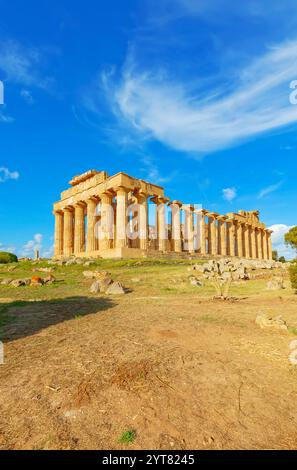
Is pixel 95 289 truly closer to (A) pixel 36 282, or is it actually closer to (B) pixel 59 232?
(A) pixel 36 282

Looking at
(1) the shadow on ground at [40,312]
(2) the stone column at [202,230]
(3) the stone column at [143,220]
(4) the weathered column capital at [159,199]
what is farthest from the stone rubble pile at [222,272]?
(2) the stone column at [202,230]

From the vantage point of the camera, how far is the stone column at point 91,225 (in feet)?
128

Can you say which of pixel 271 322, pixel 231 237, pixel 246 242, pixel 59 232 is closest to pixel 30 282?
pixel 271 322

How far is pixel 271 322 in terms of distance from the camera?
25.2 feet

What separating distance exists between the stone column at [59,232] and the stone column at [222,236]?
95.4 feet

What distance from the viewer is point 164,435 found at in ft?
10.6

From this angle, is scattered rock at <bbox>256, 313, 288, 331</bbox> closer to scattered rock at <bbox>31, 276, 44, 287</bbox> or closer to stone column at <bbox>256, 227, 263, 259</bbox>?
scattered rock at <bbox>31, 276, 44, 287</bbox>

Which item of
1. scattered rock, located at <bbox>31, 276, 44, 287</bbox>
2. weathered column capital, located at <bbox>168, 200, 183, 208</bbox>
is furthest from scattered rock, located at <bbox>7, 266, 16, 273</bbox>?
weathered column capital, located at <bbox>168, 200, 183, 208</bbox>

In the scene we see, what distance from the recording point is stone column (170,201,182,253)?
42.9 meters

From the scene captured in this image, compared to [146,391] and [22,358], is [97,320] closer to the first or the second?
[22,358]

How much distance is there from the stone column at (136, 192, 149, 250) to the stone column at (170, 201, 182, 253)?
279 inches

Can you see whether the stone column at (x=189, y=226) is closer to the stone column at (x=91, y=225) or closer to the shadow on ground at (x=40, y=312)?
the stone column at (x=91, y=225)

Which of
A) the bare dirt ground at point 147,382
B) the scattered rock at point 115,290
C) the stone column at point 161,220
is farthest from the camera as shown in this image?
the stone column at point 161,220
